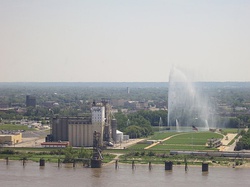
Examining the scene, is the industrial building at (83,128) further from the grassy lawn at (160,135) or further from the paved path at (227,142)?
the paved path at (227,142)

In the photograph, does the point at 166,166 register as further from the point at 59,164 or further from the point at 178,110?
the point at 178,110

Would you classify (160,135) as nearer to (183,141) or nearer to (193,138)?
(193,138)

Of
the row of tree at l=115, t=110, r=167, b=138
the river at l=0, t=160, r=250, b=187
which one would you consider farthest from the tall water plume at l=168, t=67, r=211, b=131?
the river at l=0, t=160, r=250, b=187

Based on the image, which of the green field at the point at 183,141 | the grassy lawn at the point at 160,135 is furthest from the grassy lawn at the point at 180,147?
the grassy lawn at the point at 160,135

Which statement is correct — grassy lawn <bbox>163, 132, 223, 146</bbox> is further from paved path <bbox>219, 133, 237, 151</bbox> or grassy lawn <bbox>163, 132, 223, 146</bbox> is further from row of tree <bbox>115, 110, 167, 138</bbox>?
row of tree <bbox>115, 110, 167, 138</bbox>

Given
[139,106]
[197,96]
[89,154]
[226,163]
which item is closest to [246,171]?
[226,163]

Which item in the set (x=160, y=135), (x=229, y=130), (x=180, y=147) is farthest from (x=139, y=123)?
(x=180, y=147)
